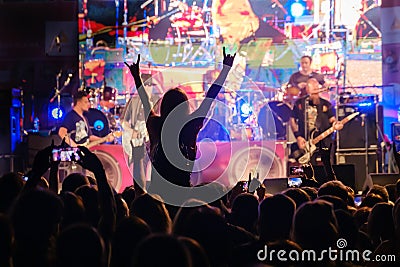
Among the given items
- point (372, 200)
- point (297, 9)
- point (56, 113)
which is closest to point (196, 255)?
point (372, 200)

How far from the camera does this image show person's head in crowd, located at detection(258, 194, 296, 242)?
3346mm

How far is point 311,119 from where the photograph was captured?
12219 millimetres

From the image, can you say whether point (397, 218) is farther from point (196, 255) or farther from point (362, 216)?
point (196, 255)

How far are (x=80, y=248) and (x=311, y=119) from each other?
33.0 ft

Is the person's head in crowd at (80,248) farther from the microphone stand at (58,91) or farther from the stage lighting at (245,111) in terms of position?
the microphone stand at (58,91)

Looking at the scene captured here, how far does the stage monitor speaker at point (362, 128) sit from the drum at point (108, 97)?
408 cm

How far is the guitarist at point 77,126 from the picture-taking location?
37.0 feet

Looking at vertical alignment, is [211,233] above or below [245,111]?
below

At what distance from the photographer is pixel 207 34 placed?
1313 cm

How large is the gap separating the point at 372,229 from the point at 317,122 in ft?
28.0

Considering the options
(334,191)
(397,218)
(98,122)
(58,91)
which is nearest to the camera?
(397,218)

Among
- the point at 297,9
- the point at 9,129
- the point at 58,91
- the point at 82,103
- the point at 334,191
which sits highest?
the point at 297,9

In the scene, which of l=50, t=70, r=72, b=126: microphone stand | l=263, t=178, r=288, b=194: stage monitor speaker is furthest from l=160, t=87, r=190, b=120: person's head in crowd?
l=50, t=70, r=72, b=126: microphone stand

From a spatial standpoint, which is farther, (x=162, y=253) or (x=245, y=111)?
(x=245, y=111)
